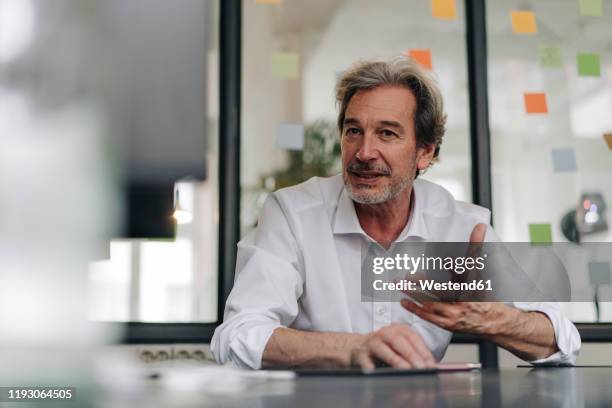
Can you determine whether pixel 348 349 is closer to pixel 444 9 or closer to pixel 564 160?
pixel 564 160

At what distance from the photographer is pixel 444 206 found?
200 centimetres

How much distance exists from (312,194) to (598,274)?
5.62 ft

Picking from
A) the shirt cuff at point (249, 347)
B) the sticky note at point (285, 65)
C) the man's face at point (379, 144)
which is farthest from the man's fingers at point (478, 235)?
the sticky note at point (285, 65)

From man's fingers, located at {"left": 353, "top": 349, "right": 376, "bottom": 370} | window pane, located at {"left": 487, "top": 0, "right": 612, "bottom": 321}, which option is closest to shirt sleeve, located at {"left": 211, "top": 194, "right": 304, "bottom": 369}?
man's fingers, located at {"left": 353, "top": 349, "right": 376, "bottom": 370}

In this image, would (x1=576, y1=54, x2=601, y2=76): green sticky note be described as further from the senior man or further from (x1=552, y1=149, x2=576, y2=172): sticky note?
the senior man

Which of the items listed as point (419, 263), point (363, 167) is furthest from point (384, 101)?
point (419, 263)

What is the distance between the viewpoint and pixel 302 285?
178 centimetres

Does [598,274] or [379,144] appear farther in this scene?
[598,274]

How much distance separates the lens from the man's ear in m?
2.08

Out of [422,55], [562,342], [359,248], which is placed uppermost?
[422,55]

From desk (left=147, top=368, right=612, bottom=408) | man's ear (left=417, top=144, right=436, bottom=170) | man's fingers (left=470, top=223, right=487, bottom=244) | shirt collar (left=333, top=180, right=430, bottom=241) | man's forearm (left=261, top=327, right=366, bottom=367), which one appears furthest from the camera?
man's ear (left=417, top=144, right=436, bottom=170)

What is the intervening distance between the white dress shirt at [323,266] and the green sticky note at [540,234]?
3.56ft

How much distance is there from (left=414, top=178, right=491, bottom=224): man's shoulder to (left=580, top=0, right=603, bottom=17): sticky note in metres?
1.69

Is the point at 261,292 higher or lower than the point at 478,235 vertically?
lower
